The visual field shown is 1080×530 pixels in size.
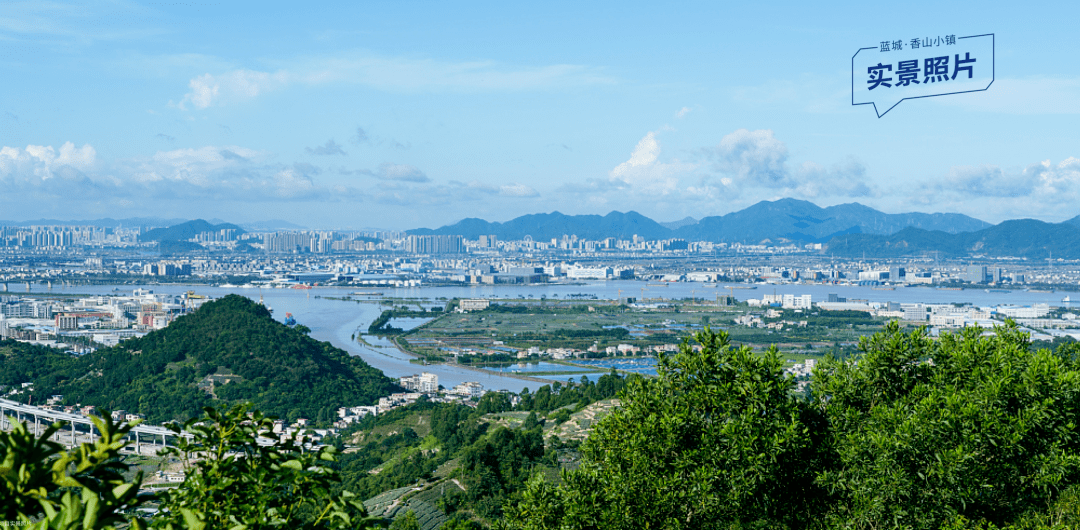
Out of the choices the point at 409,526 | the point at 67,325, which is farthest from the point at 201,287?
the point at 409,526

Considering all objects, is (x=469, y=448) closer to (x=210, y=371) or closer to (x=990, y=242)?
(x=210, y=371)

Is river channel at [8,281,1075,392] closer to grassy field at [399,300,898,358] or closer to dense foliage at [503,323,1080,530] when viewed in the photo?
grassy field at [399,300,898,358]

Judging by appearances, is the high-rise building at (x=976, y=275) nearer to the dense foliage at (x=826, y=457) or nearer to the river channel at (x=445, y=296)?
the river channel at (x=445, y=296)

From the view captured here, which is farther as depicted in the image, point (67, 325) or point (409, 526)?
point (67, 325)

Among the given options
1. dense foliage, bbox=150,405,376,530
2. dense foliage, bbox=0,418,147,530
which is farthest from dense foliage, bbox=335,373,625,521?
dense foliage, bbox=0,418,147,530

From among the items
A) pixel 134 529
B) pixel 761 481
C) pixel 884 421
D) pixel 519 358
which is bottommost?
pixel 519 358

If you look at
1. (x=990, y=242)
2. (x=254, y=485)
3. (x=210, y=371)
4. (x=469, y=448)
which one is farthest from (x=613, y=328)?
(x=990, y=242)

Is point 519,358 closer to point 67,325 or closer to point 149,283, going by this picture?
point 67,325
